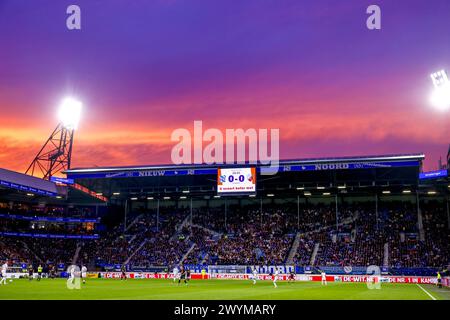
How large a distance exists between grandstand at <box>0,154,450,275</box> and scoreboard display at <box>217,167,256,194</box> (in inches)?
63.2

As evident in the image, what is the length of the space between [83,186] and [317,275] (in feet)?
144

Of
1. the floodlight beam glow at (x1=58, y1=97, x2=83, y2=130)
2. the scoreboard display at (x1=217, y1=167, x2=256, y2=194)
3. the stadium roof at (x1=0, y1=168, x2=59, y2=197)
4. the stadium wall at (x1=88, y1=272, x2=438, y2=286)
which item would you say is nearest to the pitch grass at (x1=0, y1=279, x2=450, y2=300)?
the stadium wall at (x1=88, y1=272, x2=438, y2=286)

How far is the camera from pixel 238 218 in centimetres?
8494

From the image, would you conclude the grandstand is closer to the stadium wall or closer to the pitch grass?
the stadium wall

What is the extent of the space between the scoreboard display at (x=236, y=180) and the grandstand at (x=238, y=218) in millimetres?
1604

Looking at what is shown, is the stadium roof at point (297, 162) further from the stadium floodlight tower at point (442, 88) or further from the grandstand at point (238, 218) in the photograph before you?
the stadium floodlight tower at point (442, 88)

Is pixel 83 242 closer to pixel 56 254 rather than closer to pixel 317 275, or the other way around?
pixel 56 254

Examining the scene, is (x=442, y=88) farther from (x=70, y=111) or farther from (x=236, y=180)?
(x=70, y=111)

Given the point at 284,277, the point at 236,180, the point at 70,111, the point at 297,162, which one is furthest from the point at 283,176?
the point at 70,111

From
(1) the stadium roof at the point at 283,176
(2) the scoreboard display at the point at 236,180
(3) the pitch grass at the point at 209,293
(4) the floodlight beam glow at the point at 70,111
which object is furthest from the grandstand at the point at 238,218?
(3) the pitch grass at the point at 209,293

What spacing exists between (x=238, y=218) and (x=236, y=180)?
17.2 m
